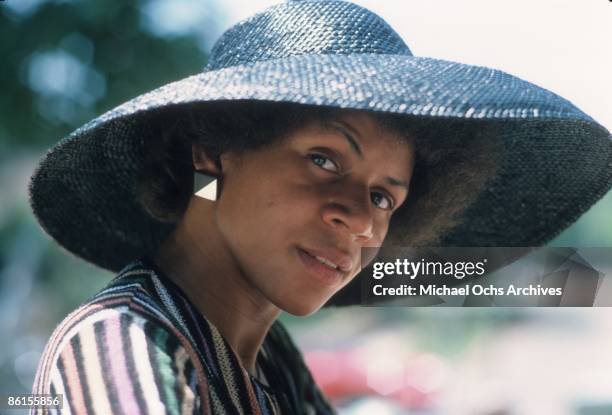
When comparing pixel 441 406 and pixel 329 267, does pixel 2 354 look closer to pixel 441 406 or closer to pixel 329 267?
pixel 441 406

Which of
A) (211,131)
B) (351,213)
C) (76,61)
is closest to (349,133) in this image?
(351,213)

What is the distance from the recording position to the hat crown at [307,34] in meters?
1.33

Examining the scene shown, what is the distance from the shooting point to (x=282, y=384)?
162 cm

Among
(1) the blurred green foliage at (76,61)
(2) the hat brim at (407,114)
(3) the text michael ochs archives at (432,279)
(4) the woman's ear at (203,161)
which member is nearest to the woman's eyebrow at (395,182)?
(2) the hat brim at (407,114)

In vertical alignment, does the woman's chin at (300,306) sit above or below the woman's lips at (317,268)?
below

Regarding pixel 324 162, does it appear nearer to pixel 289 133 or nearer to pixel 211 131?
pixel 289 133

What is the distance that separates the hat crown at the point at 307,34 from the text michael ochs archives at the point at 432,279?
544 millimetres

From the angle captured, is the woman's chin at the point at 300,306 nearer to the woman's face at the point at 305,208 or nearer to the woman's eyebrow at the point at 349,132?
the woman's face at the point at 305,208

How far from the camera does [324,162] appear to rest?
4.32 feet

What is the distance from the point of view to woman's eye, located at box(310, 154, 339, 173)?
1313mm

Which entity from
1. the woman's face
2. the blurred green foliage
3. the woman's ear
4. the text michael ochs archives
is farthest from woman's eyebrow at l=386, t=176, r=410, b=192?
the blurred green foliage

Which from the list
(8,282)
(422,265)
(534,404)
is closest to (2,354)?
(8,282)

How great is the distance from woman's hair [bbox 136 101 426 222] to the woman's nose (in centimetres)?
12

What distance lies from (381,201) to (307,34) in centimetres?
29
